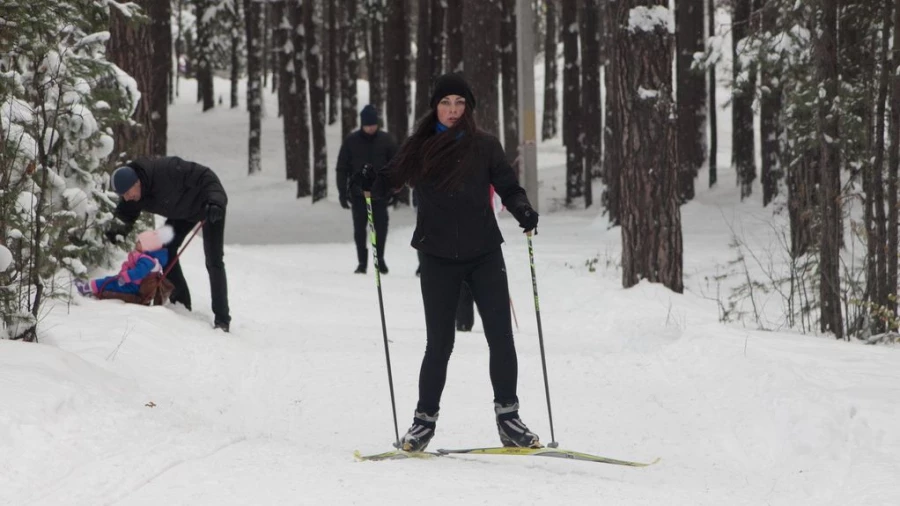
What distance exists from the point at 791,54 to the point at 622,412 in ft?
25.3

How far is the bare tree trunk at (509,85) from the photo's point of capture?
25.8 m

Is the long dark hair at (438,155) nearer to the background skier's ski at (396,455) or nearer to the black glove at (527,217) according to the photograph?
the black glove at (527,217)

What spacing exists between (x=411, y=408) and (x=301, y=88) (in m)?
24.1

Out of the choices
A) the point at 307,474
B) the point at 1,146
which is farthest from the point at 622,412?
the point at 1,146

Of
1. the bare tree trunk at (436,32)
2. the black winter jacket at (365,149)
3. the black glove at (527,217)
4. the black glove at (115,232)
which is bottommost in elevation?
the black glove at (115,232)

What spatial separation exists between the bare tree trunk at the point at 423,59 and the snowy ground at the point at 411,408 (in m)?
15.9

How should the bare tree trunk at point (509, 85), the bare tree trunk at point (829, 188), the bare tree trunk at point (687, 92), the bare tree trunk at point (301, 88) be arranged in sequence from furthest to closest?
1. the bare tree trunk at point (301, 88)
2. the bare tree trunk at point (509, 85)
3. the bare tree trunk at point (687, 92)
4. the bare tree trunk at point (829, 188)

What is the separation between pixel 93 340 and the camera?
7.48 m

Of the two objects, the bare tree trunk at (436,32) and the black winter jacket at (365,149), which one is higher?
the bare tree trunk at (436,32)

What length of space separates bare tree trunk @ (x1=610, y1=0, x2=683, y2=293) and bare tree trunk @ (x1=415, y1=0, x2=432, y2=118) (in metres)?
16.0

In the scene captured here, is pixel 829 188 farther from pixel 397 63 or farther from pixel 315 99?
pixel 315 99

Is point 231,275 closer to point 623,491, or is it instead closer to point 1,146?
point 1,146

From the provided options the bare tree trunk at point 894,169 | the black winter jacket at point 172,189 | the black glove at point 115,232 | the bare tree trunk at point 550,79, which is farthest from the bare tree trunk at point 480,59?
the bare tree trunk at point 550,79

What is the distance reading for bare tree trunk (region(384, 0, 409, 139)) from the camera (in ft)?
91.1
